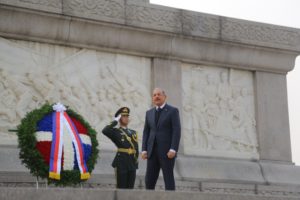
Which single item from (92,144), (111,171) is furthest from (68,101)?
(92,144)

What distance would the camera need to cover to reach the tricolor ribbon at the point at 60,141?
299 inches

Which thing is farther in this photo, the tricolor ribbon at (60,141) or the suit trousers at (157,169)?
the suit trousers at (157,169)

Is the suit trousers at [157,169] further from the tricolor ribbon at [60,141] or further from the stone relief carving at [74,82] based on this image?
the stone relief carving at [74,82]

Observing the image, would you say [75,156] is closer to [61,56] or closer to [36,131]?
[36,131]

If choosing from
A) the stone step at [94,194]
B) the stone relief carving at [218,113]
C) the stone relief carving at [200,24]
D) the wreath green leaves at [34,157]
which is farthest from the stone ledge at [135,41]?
the stone step at [94,194]

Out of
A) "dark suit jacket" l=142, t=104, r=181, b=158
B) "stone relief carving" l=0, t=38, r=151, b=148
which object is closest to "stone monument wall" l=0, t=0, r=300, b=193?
"stone relief carving" l=0, t=38, r=151, b=148

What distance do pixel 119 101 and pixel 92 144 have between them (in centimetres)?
284

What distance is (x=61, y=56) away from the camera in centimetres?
1066

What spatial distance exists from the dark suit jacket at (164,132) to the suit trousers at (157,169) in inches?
2.0

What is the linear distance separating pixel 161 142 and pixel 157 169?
324 millimetres

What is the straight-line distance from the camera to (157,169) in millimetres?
8008

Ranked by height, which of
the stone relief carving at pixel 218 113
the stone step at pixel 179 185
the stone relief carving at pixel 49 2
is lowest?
the stone step at pixel 179 185

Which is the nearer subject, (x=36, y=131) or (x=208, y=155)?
(x=36, y=131)

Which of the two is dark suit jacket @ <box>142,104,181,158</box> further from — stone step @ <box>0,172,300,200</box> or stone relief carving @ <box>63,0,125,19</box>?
stone relief carving @ <box>63,0,125,19</box>
